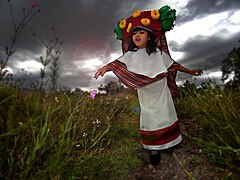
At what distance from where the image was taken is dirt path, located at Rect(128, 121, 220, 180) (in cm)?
274

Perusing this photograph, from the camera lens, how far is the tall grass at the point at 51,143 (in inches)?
78.3

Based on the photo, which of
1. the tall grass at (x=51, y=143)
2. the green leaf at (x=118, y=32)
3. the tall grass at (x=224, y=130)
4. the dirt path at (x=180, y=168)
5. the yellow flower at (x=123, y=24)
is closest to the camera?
the tall grass at (x=51, y=143)

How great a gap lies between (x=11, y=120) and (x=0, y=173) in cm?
44

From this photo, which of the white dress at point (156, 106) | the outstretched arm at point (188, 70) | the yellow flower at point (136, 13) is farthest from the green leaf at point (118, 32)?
the outstretched arm at point (188, 70)

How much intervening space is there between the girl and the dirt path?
12 cm

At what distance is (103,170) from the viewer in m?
2.80

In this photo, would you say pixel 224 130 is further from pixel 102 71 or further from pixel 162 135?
pixel 102 71

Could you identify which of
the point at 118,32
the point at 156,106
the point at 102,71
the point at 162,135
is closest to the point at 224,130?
the point at 162,135

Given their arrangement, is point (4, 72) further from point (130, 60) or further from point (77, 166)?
point (130, 60)

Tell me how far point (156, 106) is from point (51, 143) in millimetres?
1407

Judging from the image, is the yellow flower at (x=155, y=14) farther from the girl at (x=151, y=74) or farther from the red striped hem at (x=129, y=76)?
the red striped hem at (x=129, y=76)

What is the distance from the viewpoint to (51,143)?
2162 millimetres

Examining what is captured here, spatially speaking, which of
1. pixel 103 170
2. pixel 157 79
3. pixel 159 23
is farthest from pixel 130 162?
pixel 159 23

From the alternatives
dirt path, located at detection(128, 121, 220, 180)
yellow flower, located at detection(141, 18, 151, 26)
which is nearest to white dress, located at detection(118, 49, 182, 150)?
dirt path, located at detection(128, 121, 220, 180)
